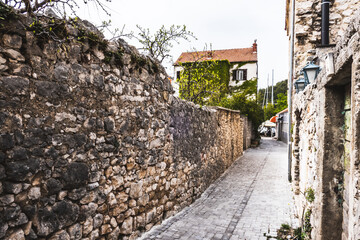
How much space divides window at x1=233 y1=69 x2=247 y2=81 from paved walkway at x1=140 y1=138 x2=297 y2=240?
719 inches

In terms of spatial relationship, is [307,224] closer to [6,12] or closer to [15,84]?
[15,84]

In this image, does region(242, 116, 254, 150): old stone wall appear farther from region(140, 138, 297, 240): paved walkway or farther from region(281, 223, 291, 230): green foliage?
region(281, 223, 291, 230): green foliage

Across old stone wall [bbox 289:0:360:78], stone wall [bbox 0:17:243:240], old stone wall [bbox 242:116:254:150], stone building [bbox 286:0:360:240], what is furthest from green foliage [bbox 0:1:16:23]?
old stone wall [bbox 242:116:254:150]

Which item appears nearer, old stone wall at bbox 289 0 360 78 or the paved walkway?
the paved walkway

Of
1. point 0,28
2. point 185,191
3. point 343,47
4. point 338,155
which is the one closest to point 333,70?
point 343,47

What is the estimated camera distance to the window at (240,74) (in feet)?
85.2

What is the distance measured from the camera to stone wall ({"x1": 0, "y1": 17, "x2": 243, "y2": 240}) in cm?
226

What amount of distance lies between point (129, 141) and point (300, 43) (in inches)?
284

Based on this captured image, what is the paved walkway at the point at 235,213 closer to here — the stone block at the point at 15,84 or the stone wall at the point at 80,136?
the stone wall at the point at 80,136

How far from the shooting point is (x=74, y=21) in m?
2.84

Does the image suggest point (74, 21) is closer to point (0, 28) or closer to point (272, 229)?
point (0, 28)

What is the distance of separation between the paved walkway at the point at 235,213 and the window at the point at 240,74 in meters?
18.3

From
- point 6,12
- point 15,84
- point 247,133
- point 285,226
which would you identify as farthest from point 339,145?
point 247,133

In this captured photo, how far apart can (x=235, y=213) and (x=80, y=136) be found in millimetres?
3829
